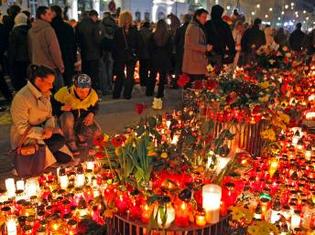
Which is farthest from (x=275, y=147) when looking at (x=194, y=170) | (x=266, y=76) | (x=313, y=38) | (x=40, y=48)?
(x=313, y=38)

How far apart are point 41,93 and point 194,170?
Result: 2.02 metres

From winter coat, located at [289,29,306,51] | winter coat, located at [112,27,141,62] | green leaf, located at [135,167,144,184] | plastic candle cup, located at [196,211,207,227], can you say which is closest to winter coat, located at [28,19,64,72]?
winter coat, located at [112,27,141,62]

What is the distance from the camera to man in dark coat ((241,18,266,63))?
949 cm

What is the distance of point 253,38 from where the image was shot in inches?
376

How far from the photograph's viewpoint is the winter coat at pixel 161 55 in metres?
7.65

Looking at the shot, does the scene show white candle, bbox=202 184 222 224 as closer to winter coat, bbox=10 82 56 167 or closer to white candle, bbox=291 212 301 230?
white candle, bbox=291 212 301 230

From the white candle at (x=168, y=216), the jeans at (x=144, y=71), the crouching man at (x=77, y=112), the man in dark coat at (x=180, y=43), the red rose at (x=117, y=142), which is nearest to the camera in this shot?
the white candle at (x=168, y=216)

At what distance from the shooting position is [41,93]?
13.8 feet

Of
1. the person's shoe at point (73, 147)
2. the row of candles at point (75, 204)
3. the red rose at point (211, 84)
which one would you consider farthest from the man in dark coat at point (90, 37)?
the row of candles at point (75, 204)

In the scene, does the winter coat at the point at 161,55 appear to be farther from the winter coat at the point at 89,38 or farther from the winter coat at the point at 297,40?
the winter coat at the point at 297,40

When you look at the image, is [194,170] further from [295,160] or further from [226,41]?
[226,41]

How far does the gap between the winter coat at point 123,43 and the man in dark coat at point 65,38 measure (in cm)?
81

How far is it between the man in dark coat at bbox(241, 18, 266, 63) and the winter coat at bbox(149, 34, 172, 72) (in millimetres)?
2553

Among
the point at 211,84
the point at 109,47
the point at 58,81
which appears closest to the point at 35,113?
the point at 211,84
